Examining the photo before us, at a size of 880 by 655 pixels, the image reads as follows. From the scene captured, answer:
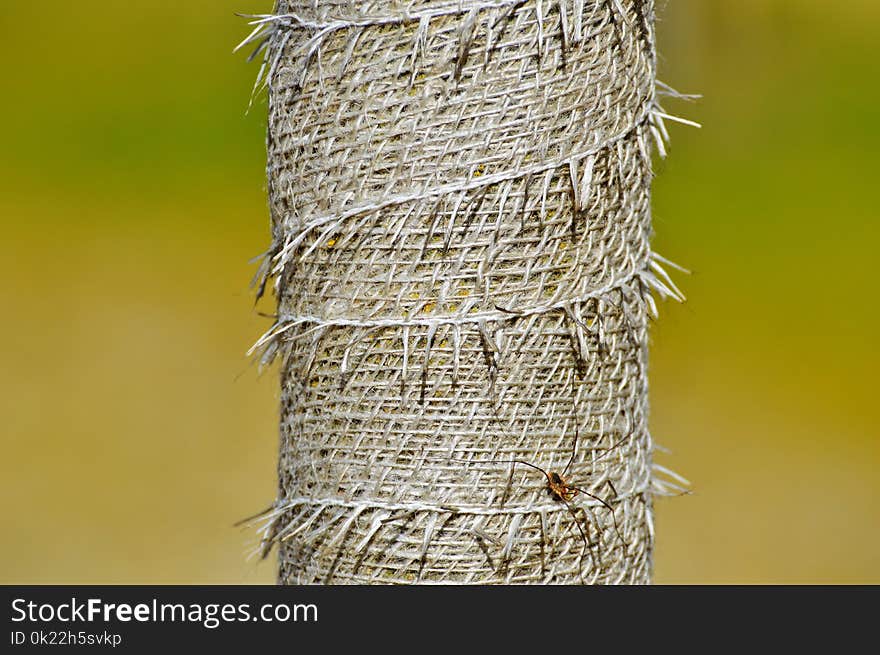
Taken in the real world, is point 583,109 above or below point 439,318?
above

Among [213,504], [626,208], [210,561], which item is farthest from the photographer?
[213,504]

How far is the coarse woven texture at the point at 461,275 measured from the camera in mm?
1172

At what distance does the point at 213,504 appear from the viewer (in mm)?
3553

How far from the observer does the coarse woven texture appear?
3.84 feet

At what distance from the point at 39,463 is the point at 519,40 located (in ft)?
9.88

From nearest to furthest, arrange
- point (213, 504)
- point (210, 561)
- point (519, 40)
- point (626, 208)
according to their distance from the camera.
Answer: point (519, 40) < point (626, 208) < point (210, 561) < point (213, 504)

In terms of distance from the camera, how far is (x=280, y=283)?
1.31 meters

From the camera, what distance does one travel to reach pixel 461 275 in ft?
3.89

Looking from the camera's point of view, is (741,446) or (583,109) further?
(741,446)

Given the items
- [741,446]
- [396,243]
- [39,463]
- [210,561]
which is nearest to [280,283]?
[396,243]

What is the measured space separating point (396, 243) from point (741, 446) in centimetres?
300

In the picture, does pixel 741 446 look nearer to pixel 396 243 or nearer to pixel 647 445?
pixel 647 445
